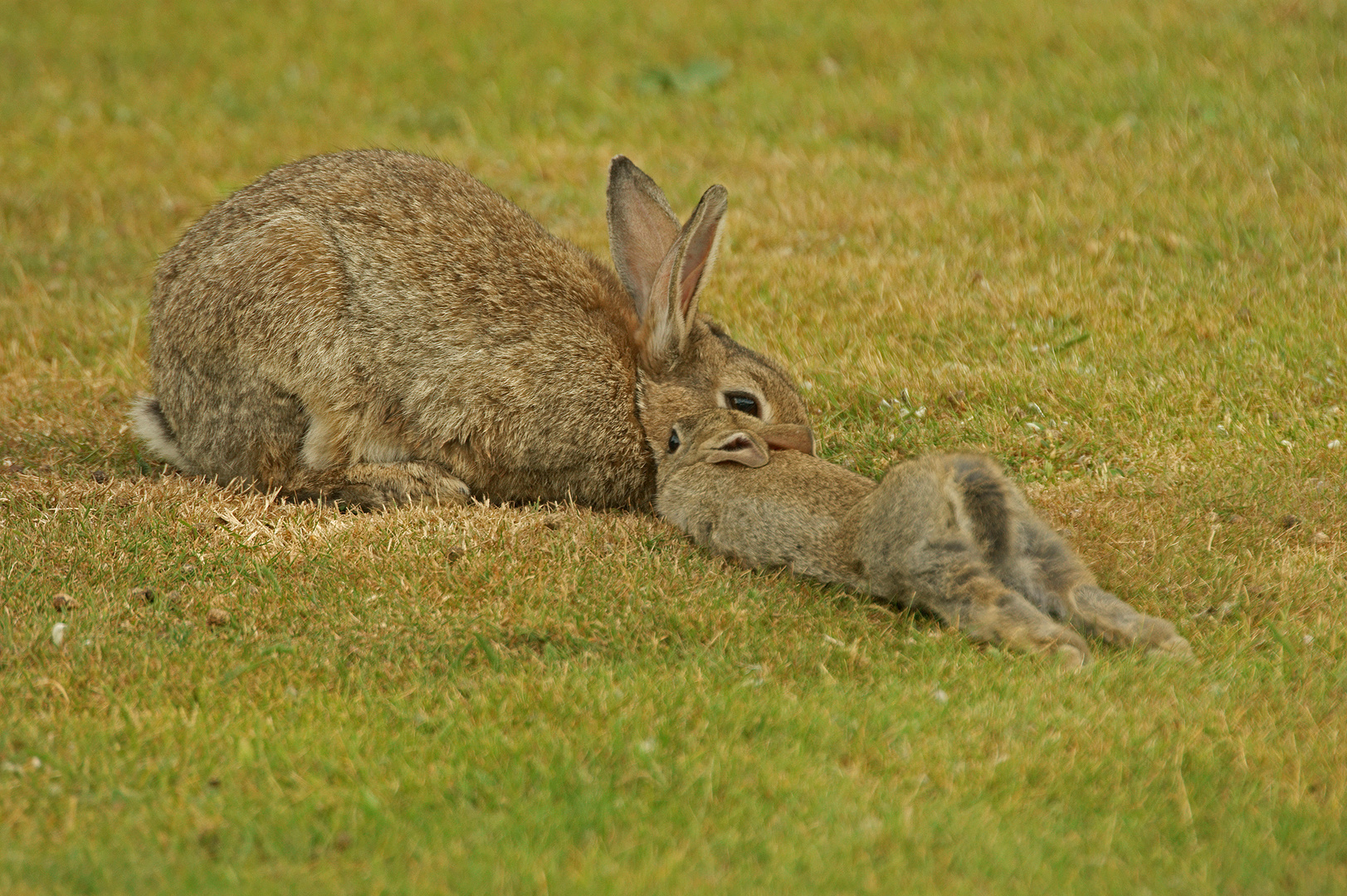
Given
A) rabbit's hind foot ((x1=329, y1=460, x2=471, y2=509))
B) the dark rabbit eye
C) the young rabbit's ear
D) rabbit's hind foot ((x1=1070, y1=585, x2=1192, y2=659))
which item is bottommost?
rabbit's hind foot ((x1=329, y1=460, x2=471, y2=509))

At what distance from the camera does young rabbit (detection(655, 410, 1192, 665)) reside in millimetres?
5348

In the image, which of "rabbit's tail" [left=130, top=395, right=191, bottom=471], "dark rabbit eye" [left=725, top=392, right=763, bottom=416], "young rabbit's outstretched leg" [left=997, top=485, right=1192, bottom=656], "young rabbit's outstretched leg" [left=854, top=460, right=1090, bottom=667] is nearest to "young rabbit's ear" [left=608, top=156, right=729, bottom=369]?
"dark rabbit eye" [left=725, top=392, right=763, bottom=416]

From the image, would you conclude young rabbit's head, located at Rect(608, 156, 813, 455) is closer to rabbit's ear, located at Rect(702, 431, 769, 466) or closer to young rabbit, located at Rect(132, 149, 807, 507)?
young rabbit, located at Rect(132, 149, 807, 507)

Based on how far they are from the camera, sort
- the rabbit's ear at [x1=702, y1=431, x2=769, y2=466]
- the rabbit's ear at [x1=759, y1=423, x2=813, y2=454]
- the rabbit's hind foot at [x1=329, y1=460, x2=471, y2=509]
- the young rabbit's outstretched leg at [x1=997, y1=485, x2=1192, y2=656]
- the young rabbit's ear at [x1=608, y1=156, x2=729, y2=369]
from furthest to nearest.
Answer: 1. the rabbit's hind foot at [x1=329, y1=460, x2=471, y2=509]
2. the young rabbit's ear at [x1=608, y1=156, x2=729, y2=369]
3. the rabbit's ear at [x1=759, y1=423, x2=813, y2=454]
4. the rabbit's ear at [x1=702, y1=431, x2=769, y2=466]
5. the young rabbit's outstretched leg at [x1=997, y1=485, x2=1192, y2=656]

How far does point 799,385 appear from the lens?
7.66m

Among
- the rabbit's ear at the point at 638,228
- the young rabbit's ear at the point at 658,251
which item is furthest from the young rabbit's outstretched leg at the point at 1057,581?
the rabbit's ear at the point at 638,228

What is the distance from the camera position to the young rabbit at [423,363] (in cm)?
680

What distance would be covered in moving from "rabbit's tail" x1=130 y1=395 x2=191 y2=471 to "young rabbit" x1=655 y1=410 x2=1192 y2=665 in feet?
9.84

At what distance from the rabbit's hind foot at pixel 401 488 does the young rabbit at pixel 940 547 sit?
1.41 meters

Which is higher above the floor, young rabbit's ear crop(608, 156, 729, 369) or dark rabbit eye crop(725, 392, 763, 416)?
young rabbit's ear crop(608, 156, 729, 369)

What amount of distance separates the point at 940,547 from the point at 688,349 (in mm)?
2004

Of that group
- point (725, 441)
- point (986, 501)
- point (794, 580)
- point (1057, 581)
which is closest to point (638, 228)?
point (725, 441)

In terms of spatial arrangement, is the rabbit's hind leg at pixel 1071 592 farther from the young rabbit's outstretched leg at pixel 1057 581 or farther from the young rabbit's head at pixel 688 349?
the young rabbit's head at pixel 688 349

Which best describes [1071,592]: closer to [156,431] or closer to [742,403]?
[742,403]
